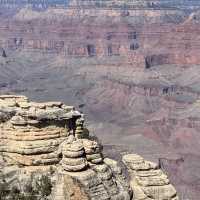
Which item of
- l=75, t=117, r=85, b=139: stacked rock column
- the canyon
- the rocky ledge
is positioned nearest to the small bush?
the rocky ledge

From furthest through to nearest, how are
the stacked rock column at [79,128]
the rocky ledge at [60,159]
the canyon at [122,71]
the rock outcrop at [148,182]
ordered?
1. the canyon at [122,71]
2. the stacked rock column at [79,128]
3. the rock outcrop at [148,182]
4. the rocky ledge at [60,159]

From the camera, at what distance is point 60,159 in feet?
66.5

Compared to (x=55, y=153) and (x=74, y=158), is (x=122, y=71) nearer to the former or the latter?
(x=55, y=153)

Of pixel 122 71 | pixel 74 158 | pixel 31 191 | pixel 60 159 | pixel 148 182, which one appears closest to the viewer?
pixel 74 158

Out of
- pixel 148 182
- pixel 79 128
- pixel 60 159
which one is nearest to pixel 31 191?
pixel 60 159

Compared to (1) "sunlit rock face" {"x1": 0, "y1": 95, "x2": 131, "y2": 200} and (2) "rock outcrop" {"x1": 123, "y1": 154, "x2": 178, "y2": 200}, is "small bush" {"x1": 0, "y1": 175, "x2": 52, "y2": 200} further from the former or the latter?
(2) "rock outcrop" {"x1": 123, "y1": 154, "x2": 178, "y2": 200}

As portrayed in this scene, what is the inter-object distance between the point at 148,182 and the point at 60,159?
324 centimetres

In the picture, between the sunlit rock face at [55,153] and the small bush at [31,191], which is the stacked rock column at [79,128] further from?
the small bush at [31,191]

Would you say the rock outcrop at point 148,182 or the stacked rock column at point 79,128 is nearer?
the rock outcrop at point 148,182

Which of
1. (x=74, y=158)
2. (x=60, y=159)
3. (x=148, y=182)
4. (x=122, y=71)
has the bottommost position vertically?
(x=122, y=71)

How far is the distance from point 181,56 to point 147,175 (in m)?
111

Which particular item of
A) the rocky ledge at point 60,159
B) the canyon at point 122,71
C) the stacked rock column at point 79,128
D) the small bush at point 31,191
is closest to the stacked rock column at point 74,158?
the rocky ledge at point 60,159

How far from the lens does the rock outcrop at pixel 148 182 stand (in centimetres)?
2162

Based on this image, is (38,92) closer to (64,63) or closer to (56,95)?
(56,95)
